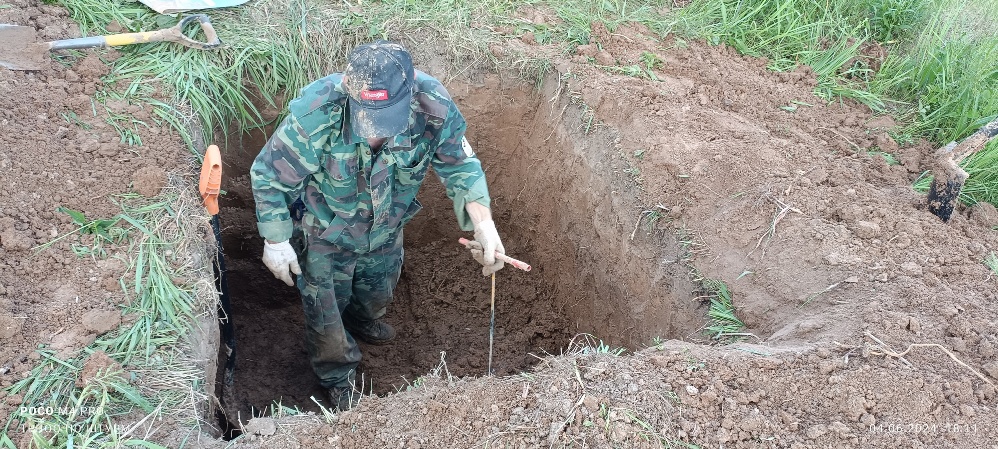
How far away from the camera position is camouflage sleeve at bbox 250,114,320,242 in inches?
89.9

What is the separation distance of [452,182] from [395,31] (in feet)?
4.04

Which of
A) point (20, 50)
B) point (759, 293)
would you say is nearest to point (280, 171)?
Answer: point (20, 50)

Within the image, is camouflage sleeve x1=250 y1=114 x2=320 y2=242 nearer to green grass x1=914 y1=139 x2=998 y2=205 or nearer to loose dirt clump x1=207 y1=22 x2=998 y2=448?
loose dirt clump x1=207 y1=22 x2=998 y2=448

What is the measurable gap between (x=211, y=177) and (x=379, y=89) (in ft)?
2.83

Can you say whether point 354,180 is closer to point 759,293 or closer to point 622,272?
point 622,272

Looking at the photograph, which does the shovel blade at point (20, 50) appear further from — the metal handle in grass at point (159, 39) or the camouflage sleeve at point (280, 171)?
the camouflage sleeve at point (280, 171)

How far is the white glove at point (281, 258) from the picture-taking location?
2.55 meters

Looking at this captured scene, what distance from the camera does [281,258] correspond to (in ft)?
8.45

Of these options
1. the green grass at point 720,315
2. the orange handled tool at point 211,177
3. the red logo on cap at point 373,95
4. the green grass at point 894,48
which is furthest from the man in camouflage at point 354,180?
the green grass at point 894,48

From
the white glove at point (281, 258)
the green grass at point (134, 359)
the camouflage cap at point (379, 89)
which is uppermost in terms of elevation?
the camouflage cap at point (379, 89)

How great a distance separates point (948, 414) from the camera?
1.91 metres

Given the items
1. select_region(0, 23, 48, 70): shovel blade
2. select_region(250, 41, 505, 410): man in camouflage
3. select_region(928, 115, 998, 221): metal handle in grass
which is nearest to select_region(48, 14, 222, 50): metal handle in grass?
select_region(0, 23, 48, 70): shovel blade

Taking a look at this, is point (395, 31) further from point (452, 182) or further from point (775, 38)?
point (775, 38)

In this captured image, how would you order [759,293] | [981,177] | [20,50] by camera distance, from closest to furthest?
[759,293]
[20,50]
[981,177]
